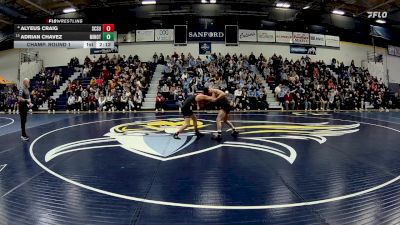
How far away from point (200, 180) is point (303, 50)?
71.8 feet

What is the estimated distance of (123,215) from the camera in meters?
3.16

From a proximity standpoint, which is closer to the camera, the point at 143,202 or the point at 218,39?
the point at 143,202

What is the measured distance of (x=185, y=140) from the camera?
747cm

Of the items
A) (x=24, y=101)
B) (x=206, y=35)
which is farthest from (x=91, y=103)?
(x=206, y=35)

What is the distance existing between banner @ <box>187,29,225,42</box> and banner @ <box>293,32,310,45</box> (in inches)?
228

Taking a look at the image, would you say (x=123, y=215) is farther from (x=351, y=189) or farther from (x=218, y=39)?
(x=218, y=39)

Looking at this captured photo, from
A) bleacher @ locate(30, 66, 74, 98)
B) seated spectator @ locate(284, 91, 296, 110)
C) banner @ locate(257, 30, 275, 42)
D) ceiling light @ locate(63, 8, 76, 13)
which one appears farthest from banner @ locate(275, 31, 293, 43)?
bleacher @ locate(30, 66, 74, 98)

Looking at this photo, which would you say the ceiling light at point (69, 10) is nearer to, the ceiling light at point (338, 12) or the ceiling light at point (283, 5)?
the ceiling light at point (283, 5)

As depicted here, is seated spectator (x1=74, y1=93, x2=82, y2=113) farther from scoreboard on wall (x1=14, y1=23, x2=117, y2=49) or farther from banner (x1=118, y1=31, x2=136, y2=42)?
banner (x1=118, y1=31, x2=136, y2=42)

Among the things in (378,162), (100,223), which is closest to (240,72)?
(378,162)

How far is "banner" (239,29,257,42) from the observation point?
894 inches

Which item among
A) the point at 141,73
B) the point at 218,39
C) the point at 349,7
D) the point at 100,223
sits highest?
the point at 349,7

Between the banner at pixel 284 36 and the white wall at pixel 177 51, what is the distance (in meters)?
0.40

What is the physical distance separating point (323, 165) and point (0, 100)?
69.2ft
